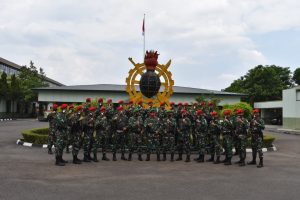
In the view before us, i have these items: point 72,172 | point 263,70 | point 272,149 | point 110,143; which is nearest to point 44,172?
point 72,172

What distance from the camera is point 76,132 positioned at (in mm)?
10984

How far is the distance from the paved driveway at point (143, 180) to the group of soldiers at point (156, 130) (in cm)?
62

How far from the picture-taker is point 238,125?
11.2m

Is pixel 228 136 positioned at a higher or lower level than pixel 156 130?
lower

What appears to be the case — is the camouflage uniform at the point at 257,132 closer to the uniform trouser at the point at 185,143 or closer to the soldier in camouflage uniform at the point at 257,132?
the soldier in camouflage uniform at the point at 257,132

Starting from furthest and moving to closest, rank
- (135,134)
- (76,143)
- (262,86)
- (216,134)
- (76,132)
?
(262,86), (135,134), (216,134), (76,132), (76,143)

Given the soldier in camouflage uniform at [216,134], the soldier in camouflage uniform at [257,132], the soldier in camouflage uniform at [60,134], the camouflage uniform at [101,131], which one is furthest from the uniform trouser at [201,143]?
the soldier in camouflage uniform at [60,134]

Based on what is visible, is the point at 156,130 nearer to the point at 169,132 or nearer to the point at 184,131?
the point at 169,132

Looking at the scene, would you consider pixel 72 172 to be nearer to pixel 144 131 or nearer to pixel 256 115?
pixel 144 131

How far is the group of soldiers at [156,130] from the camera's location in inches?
434

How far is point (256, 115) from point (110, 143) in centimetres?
516

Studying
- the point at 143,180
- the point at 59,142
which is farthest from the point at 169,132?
the point at 59,142

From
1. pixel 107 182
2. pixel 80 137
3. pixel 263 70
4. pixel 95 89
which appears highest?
pixel 263 70

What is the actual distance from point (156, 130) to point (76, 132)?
2.76 metres
